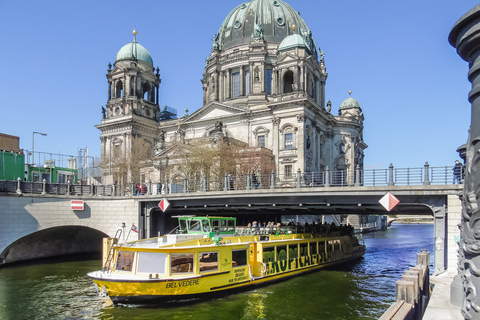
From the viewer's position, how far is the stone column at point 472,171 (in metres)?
3.81

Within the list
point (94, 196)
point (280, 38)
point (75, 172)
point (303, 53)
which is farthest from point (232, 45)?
point (94, 196)

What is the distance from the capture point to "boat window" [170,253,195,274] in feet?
63.7

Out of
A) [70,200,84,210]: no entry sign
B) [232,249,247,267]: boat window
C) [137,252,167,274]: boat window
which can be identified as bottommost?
[232,249,247,267]: boat window

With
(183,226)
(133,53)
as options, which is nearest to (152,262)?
(183,226)

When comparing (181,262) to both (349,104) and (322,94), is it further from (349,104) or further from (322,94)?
(349,104)

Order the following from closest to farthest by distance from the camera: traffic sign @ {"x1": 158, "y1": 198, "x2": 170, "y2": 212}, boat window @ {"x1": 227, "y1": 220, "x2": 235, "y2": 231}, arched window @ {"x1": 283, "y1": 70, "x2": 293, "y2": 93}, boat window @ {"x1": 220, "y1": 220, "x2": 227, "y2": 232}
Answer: boat window @ {"x1": 220, "y1": 220, "x2": 227, "y2": 232} < boat window @ {"x1": 227, "y1": 220, "x2": 235, "y2": 231} < traffic sign @ {"x1": 158, "y1": 198, "x2": 170, "y2": 212} < arched window @ {"x1": 283, "y1": 70, "x2": 293, "y2": 93}

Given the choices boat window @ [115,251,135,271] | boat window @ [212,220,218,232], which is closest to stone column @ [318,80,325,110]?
boat window @ [212,220,218,232]

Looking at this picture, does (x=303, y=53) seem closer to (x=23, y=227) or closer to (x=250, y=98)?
(x=250, y=98)

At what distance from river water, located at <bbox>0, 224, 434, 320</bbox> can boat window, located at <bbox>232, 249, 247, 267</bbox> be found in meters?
1.56

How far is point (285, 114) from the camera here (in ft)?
206

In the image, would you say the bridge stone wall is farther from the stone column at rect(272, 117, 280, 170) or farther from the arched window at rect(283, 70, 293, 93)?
the arched window at rect(283, 70, 293, 93)

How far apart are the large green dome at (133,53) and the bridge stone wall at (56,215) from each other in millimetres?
41937

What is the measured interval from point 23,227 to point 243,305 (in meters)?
20.5

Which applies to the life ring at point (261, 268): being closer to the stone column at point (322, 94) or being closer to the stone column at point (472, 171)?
the stone column at point (472, 171)
